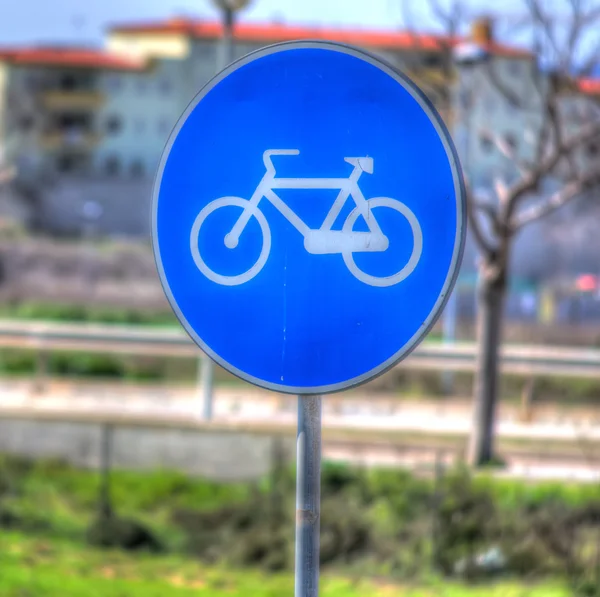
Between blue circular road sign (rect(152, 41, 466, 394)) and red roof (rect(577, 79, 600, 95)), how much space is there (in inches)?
399

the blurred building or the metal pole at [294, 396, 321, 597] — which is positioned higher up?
the blurred building

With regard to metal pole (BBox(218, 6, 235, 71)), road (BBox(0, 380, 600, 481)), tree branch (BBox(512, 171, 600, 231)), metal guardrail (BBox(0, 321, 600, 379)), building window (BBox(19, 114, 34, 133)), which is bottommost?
road (BBox(0, 380, 600, 481))

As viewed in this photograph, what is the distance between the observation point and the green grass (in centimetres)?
573

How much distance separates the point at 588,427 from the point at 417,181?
12857mm

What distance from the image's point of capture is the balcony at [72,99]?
223ft

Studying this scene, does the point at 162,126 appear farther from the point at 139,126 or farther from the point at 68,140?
the point at 68,140

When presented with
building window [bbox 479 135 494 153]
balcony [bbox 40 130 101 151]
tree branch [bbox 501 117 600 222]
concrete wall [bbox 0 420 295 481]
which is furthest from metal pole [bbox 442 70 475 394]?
balcony [bbox 40 130 101 151]

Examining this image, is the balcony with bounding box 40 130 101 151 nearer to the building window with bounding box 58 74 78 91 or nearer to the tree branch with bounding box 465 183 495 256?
the building window with bounding box 58 74 78 91

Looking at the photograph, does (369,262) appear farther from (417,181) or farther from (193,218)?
(193,218)

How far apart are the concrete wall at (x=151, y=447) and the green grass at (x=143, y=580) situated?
243 cm

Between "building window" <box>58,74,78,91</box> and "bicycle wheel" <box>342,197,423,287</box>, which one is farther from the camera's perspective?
"building window" <box>58,74,78,91</box>

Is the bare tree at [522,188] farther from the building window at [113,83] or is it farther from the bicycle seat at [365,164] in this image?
the building window at [113,83]

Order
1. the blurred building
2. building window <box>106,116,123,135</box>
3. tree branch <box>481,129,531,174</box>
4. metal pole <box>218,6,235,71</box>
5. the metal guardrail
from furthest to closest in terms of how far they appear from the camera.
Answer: building window <box>106,116,123,135</box>
the blurred building
the metal guardrail
metal pole <box>218,6,235,71</box>
tree branch <box>481,129,531,174</box>

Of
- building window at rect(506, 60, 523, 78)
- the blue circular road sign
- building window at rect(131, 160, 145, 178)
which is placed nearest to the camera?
the blue circular road sign
